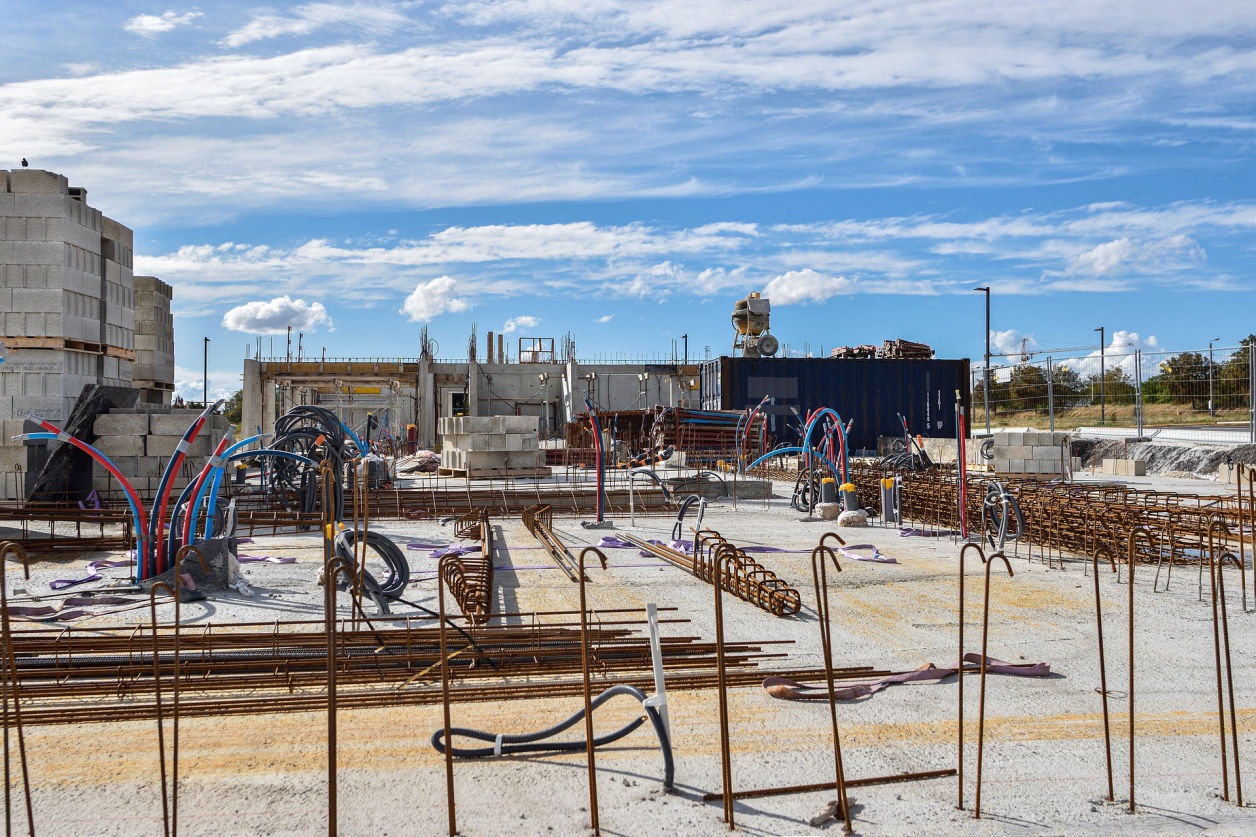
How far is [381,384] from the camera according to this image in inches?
1938

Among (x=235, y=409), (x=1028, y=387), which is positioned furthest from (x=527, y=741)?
(x=235, y=409)

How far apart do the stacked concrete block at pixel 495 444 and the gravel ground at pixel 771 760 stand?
18.3 metres

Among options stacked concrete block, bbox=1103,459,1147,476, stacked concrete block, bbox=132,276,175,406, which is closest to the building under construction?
stacked concrete block, bbox=132,276,175,406

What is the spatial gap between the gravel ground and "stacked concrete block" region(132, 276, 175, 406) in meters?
18.8

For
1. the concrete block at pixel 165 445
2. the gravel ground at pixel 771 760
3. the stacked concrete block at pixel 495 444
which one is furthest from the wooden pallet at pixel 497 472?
the gravel ground at pixel 771 760

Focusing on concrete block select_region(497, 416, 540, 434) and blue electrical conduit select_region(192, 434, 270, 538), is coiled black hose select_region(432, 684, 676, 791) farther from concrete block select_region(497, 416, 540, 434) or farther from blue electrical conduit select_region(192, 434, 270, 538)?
concrete block select_region(497, 416, 540, 434)

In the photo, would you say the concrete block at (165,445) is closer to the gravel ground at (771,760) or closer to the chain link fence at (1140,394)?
the gravel ground at (771,760)

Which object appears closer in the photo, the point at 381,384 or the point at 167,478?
the point at 167,478

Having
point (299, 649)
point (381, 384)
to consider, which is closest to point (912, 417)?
point (381, 384)

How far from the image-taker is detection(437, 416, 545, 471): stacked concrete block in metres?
26.0

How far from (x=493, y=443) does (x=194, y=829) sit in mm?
22031

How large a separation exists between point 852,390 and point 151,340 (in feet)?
90.9

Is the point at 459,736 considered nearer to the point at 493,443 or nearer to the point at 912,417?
the point at 493,443

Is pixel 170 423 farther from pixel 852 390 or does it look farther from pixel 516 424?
pixel 852 390
